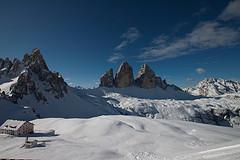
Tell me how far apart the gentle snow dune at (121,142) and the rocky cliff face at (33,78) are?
75.1 m

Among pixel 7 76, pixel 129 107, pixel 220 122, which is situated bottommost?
pixel 220 122

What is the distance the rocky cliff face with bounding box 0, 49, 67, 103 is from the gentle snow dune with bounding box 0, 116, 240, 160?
75.1m

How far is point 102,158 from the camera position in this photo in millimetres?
31484

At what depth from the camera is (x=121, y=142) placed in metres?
41.1

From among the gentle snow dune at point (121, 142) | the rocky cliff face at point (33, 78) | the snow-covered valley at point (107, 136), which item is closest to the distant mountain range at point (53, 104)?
the rocky cliff face at point (33, 78)

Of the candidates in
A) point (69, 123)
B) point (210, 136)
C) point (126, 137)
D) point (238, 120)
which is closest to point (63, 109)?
point (69, 123)

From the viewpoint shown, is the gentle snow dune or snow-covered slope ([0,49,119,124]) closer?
the gentle snow dune

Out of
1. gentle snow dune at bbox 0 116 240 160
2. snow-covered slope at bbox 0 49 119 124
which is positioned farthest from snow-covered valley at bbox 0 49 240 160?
snow-covered slope at bbox 0 49 119 124

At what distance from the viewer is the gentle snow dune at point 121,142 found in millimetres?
32594

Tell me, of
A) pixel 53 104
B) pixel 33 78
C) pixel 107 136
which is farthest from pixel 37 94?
pixel 107 136

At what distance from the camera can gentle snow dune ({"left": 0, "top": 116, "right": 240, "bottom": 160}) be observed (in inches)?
1283

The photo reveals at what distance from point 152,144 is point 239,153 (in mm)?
24140

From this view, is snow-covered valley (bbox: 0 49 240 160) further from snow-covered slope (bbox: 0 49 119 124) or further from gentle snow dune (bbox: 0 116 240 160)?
Result: snow-covered slope (bbox: 0 49 119 124)

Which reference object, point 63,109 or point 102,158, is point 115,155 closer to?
point 102,158
